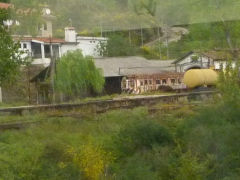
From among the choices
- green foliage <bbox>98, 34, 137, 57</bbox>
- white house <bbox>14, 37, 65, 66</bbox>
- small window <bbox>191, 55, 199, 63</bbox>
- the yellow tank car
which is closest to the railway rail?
the yellow tank car

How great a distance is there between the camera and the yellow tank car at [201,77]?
16.1 m

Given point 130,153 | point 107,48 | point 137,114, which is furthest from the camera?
point 107,48

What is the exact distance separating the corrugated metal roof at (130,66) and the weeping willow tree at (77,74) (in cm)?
123

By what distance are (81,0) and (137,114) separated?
5.65 metres

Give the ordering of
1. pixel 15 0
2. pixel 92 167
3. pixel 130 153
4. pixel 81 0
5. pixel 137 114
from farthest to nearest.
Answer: pixel 15 0
pixel 137 114
pixel 130 153
pixel 92 167
pixel 81 0

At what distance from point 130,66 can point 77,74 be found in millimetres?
2848

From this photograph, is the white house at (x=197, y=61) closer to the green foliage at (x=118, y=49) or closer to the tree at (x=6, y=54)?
the green foliage at (x=118, y=49)

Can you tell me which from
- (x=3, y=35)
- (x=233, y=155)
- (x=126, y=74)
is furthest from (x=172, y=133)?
(x=126, y=74)

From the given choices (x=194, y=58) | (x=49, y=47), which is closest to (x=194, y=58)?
(x=194, y=58)

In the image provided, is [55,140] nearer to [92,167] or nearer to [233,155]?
[92,167]

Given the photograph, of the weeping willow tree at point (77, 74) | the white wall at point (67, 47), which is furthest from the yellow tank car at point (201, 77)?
the white wall at point (67, 47)

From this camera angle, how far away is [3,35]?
956cm

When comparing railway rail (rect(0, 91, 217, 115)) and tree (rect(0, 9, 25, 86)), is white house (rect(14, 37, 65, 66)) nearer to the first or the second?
railway rail (rect(0, 91, 217, 115))

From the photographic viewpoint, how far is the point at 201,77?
633 inches
